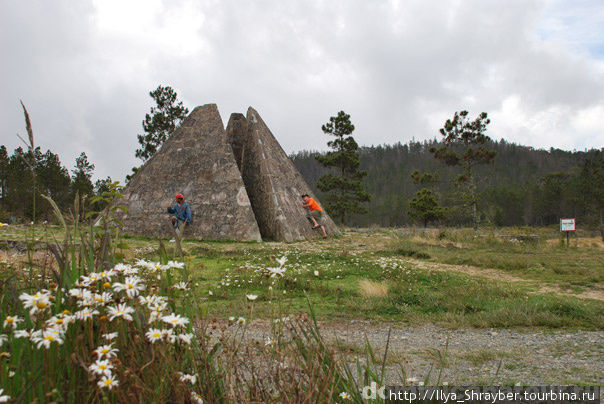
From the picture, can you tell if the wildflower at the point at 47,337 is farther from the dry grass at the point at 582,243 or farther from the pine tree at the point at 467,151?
the pine tree at the point at 467,151

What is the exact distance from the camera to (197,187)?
15.4 meters

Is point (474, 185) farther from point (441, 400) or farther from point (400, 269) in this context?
point (441, 400)

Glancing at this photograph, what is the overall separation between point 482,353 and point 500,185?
95.0 m

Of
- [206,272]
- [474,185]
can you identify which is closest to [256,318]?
[206,272]

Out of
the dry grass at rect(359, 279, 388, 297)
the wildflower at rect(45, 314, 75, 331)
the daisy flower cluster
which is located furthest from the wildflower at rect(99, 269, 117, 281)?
the dry grass at rect(359, 279, 388, 297)

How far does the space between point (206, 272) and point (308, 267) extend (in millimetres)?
2048

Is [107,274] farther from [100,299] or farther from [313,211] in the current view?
[313,211]

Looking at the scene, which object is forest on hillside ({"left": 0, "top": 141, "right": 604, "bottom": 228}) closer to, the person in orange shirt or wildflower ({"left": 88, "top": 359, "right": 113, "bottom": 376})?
wildflower ({"left": 88, "top": 359, "right": 113, "bottom": 376})

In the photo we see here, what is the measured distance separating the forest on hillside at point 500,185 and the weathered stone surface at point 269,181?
11.7 m

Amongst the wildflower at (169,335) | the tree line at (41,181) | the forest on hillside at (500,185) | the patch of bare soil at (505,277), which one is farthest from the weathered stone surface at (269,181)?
the tree line at (41,181)

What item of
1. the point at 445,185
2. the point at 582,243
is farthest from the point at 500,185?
the point at 582,243

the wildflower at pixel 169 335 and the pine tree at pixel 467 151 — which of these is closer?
the wildflower at pixel 169 335

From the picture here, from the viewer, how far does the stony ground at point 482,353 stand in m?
2.75

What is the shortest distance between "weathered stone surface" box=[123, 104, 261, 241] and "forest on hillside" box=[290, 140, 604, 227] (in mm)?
14439
